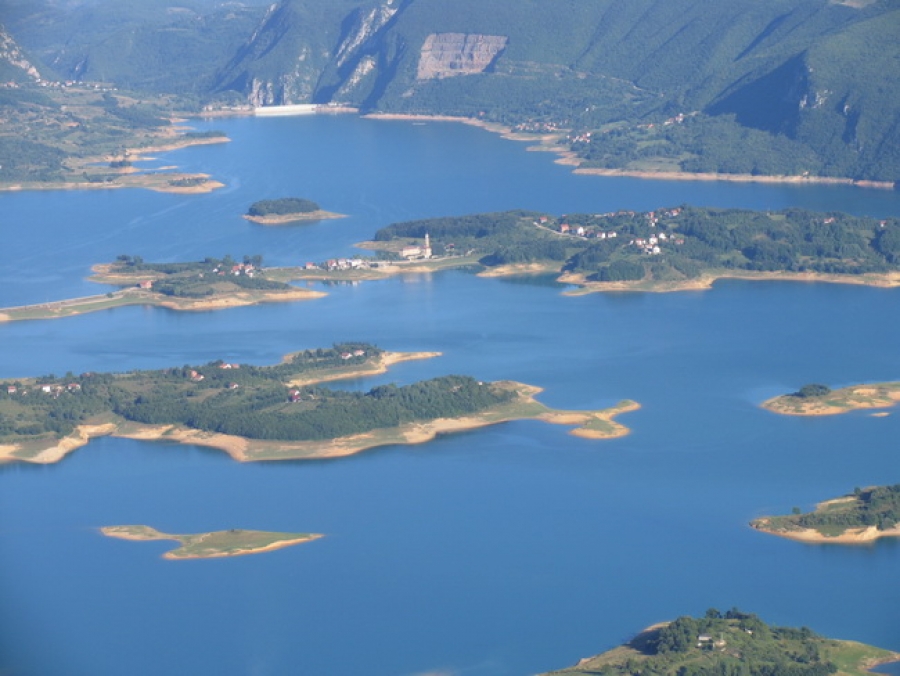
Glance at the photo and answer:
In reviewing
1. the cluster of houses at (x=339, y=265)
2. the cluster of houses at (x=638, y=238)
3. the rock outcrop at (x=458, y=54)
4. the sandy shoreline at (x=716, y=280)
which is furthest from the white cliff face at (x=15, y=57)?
the sandy shoreline at (x=716, y=280)

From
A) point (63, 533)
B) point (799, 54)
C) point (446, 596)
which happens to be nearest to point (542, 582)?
point (446, 596)

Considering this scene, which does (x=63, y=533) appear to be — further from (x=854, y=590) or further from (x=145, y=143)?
(x=145, y=143)

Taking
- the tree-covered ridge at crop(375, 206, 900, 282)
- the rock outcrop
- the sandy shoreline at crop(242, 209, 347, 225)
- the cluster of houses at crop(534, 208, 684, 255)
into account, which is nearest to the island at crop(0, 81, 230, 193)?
the sandy shoreline at crop(242, 209, 347, 225)

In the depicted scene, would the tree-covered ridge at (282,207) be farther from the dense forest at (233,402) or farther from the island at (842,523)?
the island at (842,523)

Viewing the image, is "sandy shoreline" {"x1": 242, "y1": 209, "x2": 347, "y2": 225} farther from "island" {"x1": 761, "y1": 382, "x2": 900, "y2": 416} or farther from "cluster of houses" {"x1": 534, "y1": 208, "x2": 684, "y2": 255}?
"island" {"x1": 761, "y1": 382, "x2": 900, "y2": 416}

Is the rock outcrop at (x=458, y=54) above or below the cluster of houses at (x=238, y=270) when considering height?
above

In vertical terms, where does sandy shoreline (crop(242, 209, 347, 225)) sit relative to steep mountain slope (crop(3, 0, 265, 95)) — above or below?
below

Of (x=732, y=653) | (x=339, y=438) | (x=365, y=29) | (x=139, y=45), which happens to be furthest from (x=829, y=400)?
(x=139, y=45)
